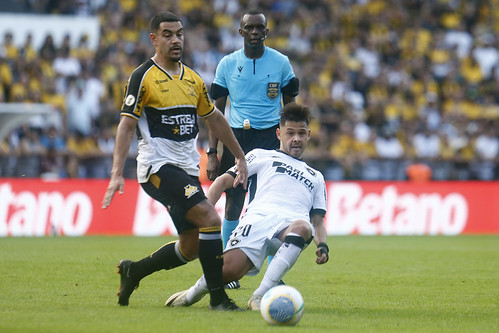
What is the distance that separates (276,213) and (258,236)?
0.88ft

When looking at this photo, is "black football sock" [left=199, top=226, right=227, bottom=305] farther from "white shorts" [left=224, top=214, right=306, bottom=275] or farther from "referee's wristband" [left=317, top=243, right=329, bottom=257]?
"referee's wristband" [left=317, top=243, right=329, bottom=257]

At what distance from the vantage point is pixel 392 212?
18141 millimetres

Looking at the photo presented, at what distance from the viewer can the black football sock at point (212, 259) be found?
6.73m

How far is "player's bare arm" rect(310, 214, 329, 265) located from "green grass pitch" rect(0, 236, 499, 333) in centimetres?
46

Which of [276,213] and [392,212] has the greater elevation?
[276,213]

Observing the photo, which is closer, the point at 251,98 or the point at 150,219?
the point at 251,98

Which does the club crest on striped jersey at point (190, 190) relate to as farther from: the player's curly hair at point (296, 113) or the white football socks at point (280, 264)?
the player's curly hair at point (296, 113)

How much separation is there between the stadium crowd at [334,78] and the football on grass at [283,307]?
12.3m

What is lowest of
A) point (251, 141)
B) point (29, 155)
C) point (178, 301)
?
point (29, 155)

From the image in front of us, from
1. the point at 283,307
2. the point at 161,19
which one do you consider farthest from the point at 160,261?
the point at 161,19

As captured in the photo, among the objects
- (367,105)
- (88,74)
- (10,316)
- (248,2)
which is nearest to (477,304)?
(10,316)

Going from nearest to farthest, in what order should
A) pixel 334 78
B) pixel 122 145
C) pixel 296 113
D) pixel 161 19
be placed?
pixel 122 145, pixel 161 19, pixel 296 113, pixel 334 78

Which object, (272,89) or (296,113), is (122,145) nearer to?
(296,113)

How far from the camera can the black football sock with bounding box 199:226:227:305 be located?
6727 mm
